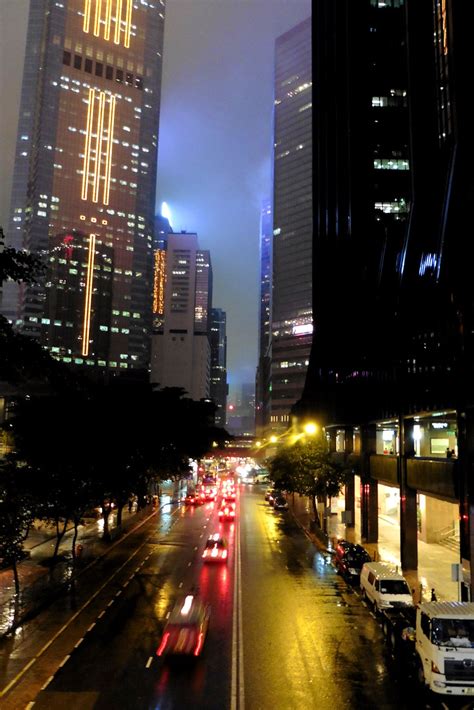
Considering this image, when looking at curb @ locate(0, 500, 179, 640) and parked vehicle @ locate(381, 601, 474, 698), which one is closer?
parked vehicle @ locate(381, 601, 474, 698)

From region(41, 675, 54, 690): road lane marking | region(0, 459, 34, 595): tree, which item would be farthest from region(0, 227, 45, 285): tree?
region(41, 675, 54, 690): road lane marking

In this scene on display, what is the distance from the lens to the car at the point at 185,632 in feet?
60.4

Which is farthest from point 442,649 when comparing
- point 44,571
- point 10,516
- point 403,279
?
point 403,279

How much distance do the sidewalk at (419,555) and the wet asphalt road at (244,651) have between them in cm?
492

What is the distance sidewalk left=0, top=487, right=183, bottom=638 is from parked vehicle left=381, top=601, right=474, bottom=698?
14684mm

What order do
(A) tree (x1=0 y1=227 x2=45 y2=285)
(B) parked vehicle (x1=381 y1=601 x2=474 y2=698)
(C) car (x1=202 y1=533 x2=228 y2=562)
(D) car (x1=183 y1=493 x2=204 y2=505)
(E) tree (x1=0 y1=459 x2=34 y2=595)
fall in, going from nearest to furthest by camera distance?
(A) tree (x1=0 y1=227 x2=45 y2=285), (B) parked vehicle (x1=381 y1=601 x2=474 y2=698), (E) tree (x1=0 y1=459 x2=34 y2=595), (C) car (x1=202 y1=533 x2=228 y2=562), (D) car (x1=183 y1=493 x2=204 y2=505)

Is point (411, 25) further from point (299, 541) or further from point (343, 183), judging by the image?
point (299, 541)

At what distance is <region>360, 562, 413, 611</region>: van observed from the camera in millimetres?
23828

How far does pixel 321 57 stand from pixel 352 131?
32466 mm

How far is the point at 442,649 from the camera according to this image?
16.0m

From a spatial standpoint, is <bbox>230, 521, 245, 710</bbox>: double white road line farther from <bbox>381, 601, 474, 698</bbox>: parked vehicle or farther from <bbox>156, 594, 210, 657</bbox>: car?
<bbox>381, 601, 474, 698</bbox>: parked vehicle

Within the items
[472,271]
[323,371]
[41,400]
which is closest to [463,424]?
[472,271]

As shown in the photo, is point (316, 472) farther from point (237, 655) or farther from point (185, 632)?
point (185, 632)

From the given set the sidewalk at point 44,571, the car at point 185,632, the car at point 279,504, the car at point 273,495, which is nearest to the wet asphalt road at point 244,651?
the car at point 185,632
